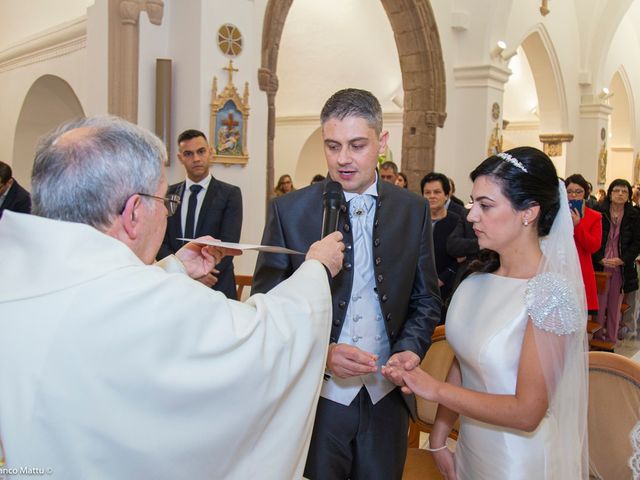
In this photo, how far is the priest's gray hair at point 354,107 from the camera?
2092mm

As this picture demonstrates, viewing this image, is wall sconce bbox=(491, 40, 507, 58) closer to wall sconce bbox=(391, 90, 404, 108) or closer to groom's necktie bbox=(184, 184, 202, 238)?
wall sconce bbox=(391, 90, 404, 108)

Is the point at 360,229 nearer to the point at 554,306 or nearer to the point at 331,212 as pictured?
the point at 331,212

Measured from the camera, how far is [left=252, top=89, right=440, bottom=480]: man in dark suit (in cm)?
208

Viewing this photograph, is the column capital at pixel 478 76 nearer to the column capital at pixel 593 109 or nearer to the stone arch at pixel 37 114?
the column capital at pixel 593 109

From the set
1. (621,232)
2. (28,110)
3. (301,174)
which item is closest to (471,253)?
(621,232)

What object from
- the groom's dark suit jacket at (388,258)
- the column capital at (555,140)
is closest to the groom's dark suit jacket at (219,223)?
the groom's dark suit jacket at (388,258)

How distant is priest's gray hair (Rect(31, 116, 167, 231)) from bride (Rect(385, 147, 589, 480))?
3.14 feet

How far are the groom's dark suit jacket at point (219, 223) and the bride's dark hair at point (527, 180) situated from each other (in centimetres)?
241

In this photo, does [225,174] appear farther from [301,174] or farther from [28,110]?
[301,174]

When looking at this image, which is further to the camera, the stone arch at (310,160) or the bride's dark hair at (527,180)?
the stone arch at (310,160)

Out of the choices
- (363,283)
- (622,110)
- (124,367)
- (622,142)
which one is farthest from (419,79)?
(622,142)

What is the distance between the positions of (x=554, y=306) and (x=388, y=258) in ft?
1.82

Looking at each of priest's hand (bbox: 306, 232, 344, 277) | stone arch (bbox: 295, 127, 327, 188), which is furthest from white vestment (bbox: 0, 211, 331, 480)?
stone arch (bbox: 295, 127, 327, 188)

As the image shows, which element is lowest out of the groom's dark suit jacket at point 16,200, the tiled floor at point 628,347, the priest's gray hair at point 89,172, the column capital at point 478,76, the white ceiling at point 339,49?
the tiled floor at point 628,347
